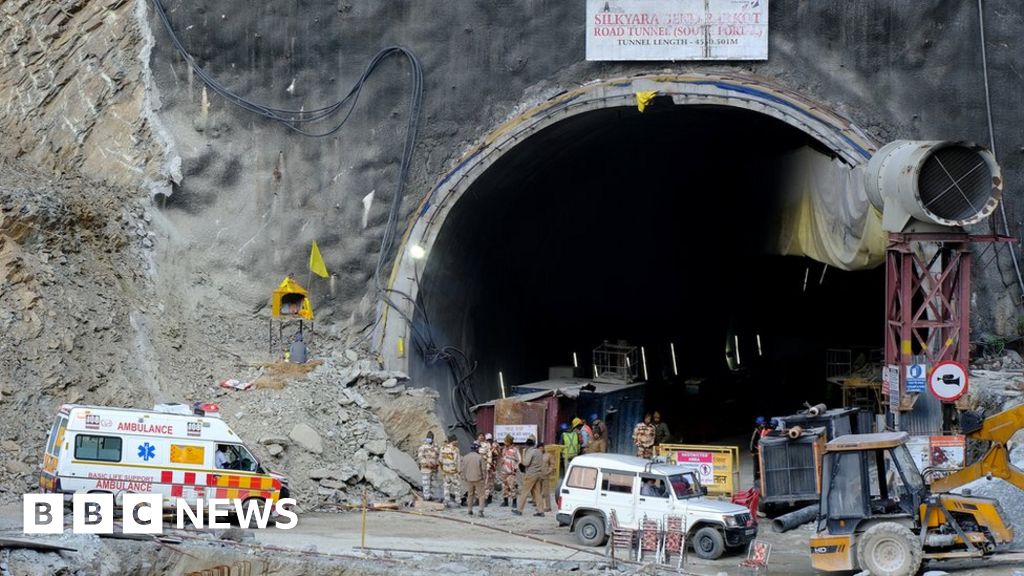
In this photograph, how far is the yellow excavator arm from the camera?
2116cm

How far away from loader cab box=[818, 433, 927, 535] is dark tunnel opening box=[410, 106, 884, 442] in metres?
14.0

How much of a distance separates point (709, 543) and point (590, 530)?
205 cm

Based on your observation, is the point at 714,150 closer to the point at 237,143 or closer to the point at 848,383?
the point at 848,383

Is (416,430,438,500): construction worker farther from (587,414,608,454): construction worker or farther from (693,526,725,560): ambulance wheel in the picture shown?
(693,526,725,560): ambulance wheel

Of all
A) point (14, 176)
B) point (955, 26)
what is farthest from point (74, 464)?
point (955, 26)

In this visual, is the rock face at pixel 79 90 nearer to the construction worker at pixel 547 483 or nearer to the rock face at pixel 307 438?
the rock face at pixel 307 438

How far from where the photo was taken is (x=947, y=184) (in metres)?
26.2

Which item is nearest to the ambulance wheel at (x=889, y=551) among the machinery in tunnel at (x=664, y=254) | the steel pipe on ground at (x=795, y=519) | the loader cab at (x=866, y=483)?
the loader cab at (x=866, y=483)

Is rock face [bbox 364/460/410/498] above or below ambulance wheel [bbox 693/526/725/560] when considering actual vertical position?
above

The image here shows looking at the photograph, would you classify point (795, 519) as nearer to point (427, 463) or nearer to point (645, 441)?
point (645, 441)

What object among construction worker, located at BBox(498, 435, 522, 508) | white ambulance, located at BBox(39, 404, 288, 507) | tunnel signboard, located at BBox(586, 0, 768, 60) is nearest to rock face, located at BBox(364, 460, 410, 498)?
construction worker, located at BBox(498, 435, 522, 508)

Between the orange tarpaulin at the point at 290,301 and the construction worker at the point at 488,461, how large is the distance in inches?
196

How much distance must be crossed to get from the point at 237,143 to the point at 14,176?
16.0 feet

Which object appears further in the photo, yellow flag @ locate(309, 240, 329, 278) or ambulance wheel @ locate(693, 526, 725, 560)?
yellow flag @ locate(309, 240, 329, 278)
